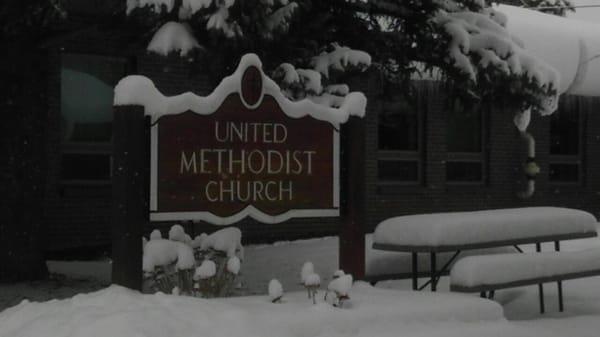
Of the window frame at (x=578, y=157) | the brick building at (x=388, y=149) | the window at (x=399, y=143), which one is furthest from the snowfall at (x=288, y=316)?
the window frame at (x=578, y=157)

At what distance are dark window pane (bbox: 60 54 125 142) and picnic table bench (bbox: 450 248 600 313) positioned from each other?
6826 mm

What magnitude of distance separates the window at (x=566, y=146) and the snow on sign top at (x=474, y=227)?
408 inches

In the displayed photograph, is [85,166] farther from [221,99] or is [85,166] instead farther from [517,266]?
[517,266]

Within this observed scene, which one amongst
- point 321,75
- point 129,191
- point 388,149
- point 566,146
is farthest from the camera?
point 566,146

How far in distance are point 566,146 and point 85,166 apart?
10.5 metres

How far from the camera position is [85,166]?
41.8 feet

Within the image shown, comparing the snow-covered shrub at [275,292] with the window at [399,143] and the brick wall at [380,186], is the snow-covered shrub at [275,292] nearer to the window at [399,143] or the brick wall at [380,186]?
the brick wall at [380,186]

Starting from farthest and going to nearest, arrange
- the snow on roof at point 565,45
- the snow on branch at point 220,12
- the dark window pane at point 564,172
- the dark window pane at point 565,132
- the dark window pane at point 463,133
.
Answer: the dark window pane at point 565,132
the dark window pane at point 564,172
the dark window pane at point 463,133
the snow on roof at point 565,45
the snow on branch at point 220,12

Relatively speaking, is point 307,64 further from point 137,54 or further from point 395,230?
point 137,54

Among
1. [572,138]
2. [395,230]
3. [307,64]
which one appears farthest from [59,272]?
[572,138]

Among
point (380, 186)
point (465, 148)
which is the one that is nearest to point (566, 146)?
point (465, 148)

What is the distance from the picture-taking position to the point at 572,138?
19047 mm

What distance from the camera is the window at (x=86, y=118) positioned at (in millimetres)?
12656

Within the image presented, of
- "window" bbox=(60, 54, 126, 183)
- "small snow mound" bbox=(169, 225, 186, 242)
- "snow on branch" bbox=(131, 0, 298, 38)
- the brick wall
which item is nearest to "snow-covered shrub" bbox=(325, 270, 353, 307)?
"small snow mound" bbox=(169, 225, 186, 242)
